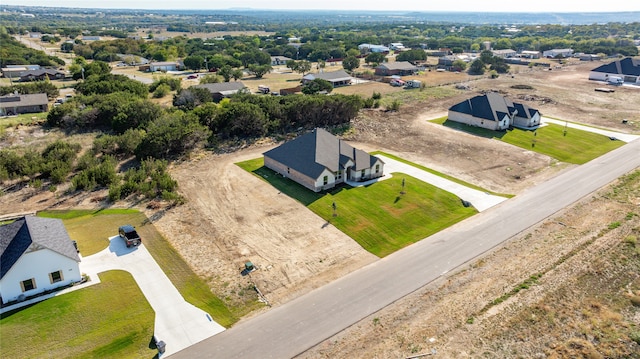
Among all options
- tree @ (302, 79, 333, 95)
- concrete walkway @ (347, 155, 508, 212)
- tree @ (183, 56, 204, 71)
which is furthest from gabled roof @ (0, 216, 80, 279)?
tree @ (183, 56, 204, 71)

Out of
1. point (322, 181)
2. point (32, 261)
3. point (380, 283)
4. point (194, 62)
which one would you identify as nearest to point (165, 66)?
point (194, 62)

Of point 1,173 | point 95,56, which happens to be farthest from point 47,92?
point 95,56

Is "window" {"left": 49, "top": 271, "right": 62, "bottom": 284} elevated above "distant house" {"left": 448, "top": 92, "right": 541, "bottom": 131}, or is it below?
below

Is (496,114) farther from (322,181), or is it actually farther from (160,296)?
(160,296)

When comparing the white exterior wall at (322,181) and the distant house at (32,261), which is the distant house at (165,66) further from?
the distant house at (32,261)

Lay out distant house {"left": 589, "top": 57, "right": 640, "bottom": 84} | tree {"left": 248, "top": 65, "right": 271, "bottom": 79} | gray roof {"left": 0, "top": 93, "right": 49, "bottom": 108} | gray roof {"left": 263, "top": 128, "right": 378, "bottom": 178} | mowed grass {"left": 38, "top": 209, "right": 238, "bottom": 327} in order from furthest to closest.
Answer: tree {"left": 248, "top": 65, "right": 271, "bottom": 79}, distant house {"left": 589, "top": 57, "right": 640, "bottom": 84}, gray roof {"left": 0, "top": 93, "right": 49, "bottom": 108}, gray roof {"left": 263, "top": 128, "right": 378, "bottom": 178}, mowed grass {"left": 38, "top": 209, "right": 238, "bottom": 327}

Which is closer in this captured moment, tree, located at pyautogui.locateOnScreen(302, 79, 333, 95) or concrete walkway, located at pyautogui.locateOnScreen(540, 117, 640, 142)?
concrete walkway, located at pyautogui.locateOnScreen(540, 117, 640, 142)

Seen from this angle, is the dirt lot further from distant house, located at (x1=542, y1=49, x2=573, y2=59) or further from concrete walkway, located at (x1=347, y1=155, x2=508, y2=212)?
distant house, located at (x1=542, y1=49, x2=573, y2=59)
